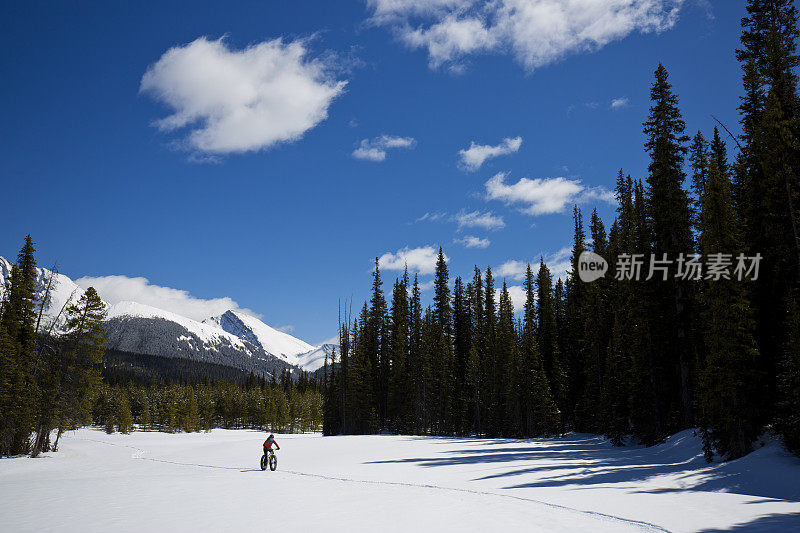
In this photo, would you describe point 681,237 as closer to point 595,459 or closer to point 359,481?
point 595,459

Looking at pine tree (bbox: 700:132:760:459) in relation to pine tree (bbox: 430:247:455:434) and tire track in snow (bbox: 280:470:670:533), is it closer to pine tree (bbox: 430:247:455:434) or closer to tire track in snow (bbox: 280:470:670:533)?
tire track in snow (bbox: 280:470:670:533)

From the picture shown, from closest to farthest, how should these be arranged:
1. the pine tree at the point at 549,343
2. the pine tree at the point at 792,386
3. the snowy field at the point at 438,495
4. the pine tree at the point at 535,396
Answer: the snowy field at the point at 438,495
the pine tree at the point at 792,386
the pine tree at the point at 535,396
the pine tree at the point at 549,343

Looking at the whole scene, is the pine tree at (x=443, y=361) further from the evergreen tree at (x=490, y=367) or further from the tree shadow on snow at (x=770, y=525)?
the tree shadow on snow at (x=770, y=525)

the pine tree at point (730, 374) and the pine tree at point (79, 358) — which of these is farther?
the pine tree at point (79, 358)

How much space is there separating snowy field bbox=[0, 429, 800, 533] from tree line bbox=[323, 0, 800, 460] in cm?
309

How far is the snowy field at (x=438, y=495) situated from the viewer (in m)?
12.2

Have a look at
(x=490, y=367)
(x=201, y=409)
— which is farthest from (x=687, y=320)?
(x=201, y=409)

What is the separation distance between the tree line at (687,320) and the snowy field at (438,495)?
309 cm

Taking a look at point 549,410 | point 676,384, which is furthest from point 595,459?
point 549,410

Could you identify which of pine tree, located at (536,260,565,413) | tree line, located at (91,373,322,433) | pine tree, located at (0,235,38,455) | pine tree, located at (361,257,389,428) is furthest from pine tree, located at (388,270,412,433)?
tree line, located at (91,373,322,433)

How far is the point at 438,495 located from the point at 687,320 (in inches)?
901

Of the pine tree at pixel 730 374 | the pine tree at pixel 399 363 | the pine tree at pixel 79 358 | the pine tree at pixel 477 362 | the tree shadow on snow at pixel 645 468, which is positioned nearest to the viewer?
the tree shadow on snow at pixel 645 468

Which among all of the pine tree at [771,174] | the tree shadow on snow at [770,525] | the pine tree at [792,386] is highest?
the pine tree at [771,174]

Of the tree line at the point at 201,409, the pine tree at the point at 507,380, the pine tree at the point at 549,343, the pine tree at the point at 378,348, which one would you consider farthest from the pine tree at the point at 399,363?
the tree line at the point at 201,409
